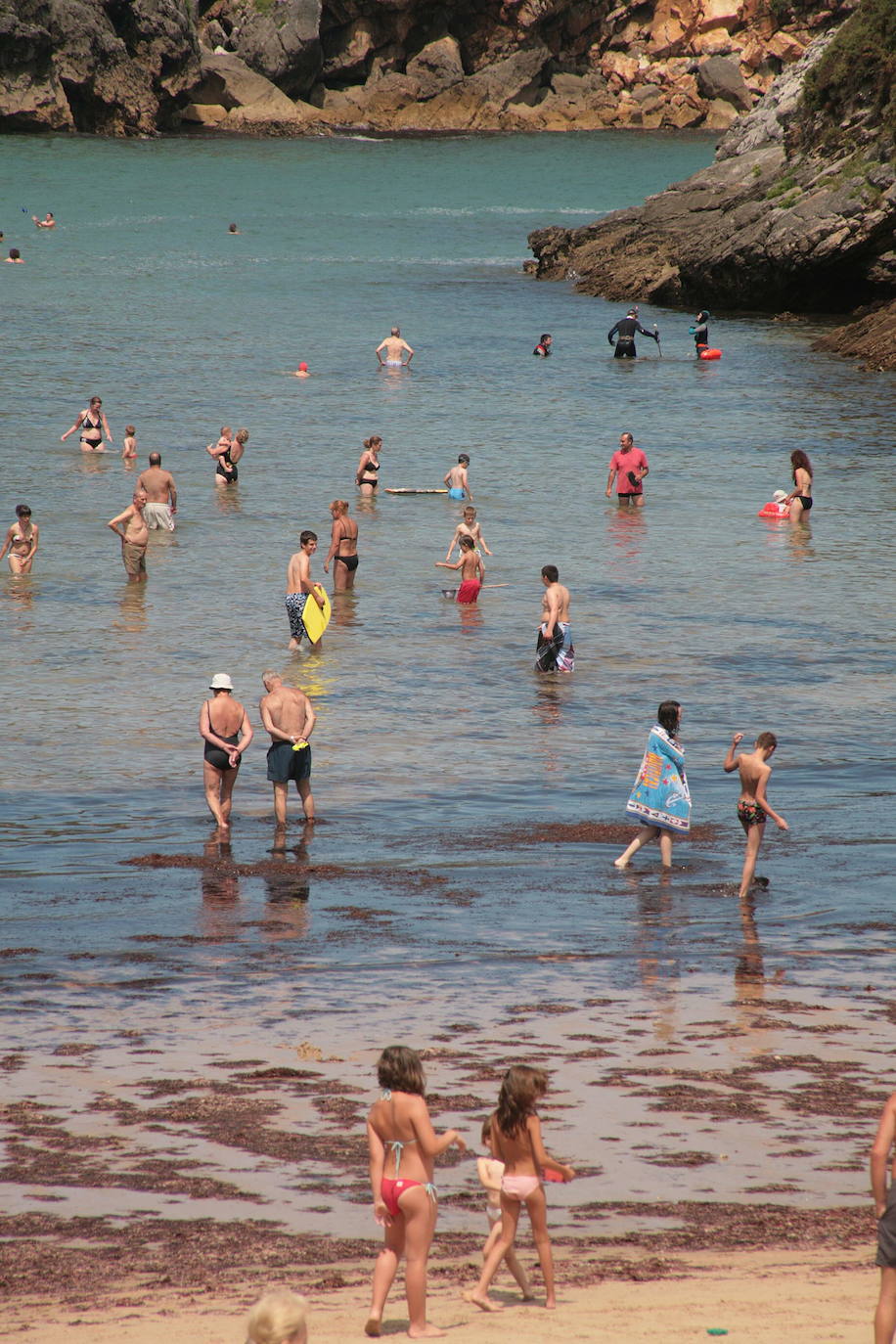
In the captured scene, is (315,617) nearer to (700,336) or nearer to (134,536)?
(134,536)

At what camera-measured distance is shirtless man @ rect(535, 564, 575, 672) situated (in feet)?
65.3

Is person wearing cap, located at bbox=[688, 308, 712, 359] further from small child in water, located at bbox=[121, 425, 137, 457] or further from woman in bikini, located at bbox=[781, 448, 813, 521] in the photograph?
small child in water, located at bbox=[121, 425, 137, 457]

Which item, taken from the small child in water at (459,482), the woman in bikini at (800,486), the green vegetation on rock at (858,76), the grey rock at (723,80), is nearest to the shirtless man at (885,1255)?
the woman in bikini at (800,486)

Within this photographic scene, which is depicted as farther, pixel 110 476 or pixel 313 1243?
pixel 110 476

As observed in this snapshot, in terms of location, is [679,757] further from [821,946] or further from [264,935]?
[264,935]

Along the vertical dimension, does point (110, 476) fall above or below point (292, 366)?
below

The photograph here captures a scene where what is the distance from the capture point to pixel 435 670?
2052 centimetres

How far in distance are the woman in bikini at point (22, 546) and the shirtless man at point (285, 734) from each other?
1055cm

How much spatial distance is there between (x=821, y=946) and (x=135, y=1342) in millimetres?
7107

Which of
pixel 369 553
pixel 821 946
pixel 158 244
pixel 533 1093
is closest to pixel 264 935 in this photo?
pixel 821 946

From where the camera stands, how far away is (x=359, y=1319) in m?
7.17

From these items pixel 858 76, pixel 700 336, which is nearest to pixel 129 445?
pixel 700 336

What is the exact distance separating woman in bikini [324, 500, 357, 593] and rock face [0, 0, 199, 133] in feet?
278

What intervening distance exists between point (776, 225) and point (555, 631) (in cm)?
3463
